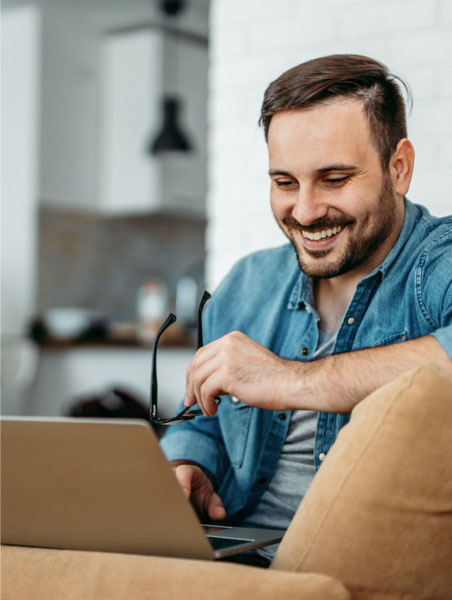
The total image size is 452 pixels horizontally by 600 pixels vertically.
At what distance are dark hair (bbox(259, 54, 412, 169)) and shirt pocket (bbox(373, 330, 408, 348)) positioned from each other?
32 cm

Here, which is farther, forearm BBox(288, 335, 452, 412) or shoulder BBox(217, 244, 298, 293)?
shoulder BBox(217, 244, 298, 293)

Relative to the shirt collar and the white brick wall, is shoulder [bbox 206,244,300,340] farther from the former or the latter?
the white brick wall

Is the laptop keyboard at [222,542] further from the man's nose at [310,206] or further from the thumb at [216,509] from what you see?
the man's nose at [310,206]

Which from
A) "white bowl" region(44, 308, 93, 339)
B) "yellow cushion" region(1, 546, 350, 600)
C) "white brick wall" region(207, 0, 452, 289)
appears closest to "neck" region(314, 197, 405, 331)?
"white brick wall" region(207, 0, 452, 289)

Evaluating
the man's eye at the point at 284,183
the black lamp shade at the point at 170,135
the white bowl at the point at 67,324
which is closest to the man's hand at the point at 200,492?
the man's eye at the point at 284,183

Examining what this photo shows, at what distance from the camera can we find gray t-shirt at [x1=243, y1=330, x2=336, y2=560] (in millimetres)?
1650

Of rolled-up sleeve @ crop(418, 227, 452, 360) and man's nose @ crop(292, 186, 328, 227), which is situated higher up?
man's nose @ crop(292, 186, 328, 227)

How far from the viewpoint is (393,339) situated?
1.58 metres

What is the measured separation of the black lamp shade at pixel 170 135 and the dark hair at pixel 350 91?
11.3 ft

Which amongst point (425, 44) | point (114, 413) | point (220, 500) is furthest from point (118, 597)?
point (114, 413)

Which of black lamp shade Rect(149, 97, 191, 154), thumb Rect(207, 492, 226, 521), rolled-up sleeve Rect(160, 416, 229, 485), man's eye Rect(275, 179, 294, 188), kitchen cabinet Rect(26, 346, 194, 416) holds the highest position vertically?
black lamp shade Rect(149, 97, 191, 154)

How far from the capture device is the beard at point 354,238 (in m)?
1.63

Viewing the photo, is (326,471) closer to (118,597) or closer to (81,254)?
(118,597)

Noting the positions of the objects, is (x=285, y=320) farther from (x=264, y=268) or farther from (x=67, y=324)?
(x=67, y=324)
